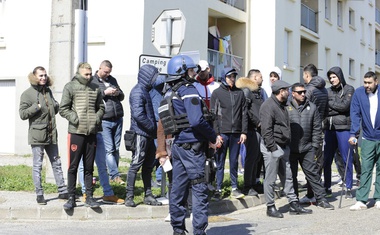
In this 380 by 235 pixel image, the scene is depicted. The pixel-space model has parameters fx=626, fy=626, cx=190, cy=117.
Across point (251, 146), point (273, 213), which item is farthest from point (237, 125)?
point (273, 213)

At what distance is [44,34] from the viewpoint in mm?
19031

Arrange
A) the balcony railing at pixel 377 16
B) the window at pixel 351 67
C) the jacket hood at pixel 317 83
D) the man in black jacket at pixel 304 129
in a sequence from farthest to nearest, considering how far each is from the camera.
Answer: the balcony railing at pixel 377 16
the window at pixel 351 67
the jacket hood at pixel 317 83
the man in black jacket at pixel 304 129

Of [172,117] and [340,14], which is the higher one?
[340,14]

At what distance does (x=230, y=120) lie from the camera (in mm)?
9711

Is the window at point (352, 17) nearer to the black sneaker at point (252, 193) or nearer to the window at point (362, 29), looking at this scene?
the window at point (362, 29)

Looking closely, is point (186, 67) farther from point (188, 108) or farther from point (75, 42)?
point (75, 42)

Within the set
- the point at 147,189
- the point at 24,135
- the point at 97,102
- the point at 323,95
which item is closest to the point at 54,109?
the point at 97,102

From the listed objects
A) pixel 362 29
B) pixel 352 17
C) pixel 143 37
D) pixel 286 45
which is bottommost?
pixel 143 37

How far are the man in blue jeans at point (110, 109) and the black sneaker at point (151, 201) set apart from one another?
1.79 metres

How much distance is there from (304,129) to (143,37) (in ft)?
29.1

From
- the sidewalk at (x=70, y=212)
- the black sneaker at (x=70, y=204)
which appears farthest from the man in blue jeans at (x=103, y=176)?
the black sneaker at (x=70, y=204)

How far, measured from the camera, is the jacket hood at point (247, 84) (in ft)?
34.0

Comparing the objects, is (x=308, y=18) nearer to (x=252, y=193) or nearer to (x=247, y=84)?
(x=247, y=84)

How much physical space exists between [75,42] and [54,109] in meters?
1.96
